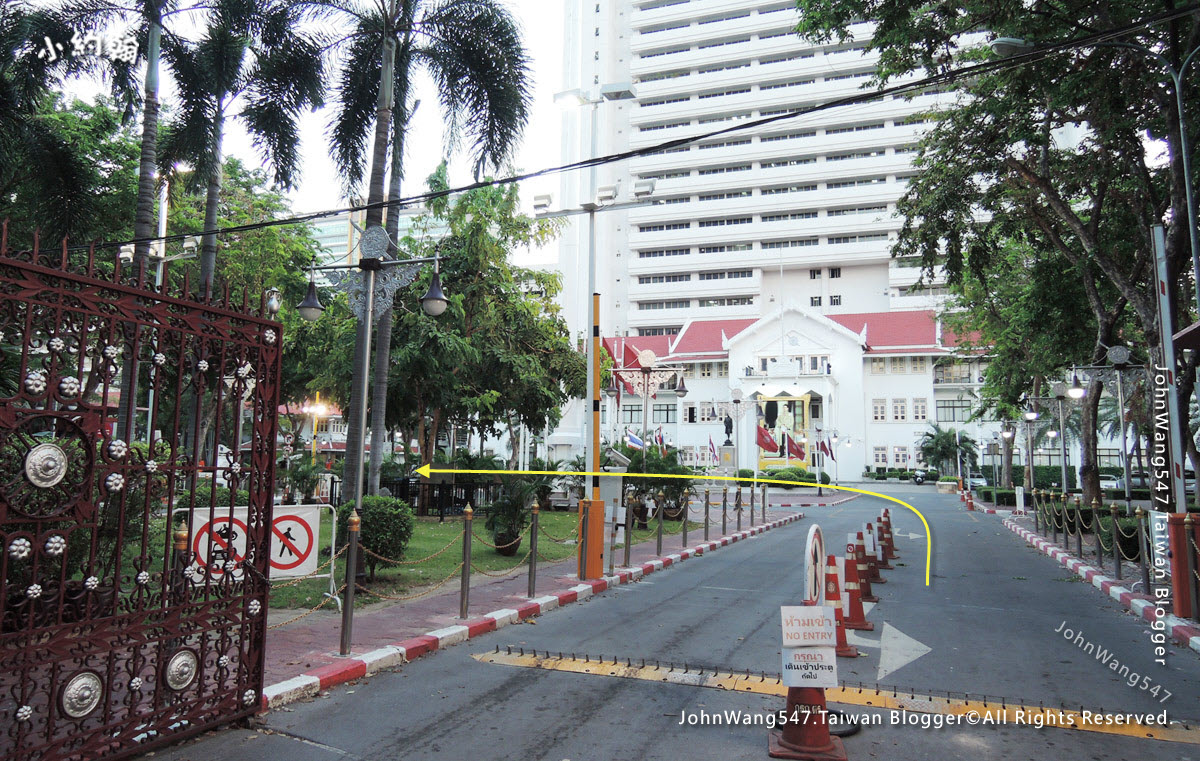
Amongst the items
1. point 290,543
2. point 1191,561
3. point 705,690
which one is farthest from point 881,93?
point 290,543

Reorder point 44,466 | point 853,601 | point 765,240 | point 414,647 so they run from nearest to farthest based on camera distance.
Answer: point 44,466, point 414,647, point 853,601, point 765,240

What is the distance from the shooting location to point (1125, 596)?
418 inches

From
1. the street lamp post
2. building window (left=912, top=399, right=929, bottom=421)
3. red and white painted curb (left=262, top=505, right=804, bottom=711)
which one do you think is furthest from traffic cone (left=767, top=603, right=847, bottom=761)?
building window (left=912, top=399, right=929, bottom=421)

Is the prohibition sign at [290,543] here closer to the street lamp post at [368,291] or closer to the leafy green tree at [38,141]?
the street lamp post at [368,291]

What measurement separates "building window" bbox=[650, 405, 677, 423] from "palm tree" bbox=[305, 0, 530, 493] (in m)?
60.4

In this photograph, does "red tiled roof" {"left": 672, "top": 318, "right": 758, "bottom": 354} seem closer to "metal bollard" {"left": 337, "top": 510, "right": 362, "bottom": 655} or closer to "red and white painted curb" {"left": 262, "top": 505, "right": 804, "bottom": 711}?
"red and white painted curb" {"left": 262, "top": 505, "right": 804, "bottom": 711}

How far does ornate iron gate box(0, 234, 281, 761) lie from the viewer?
3.89 meters

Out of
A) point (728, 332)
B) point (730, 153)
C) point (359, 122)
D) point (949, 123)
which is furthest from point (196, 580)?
point (730, 153)

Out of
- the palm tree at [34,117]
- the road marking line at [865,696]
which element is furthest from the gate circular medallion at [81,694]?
the palm tree at [34,117]

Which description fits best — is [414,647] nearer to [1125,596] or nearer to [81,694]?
[81,694]

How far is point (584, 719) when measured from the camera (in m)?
5.45

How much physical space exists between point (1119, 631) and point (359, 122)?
1439 centimetres

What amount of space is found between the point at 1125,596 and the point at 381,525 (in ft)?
34.9

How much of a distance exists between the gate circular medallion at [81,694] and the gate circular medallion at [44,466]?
112 cm
